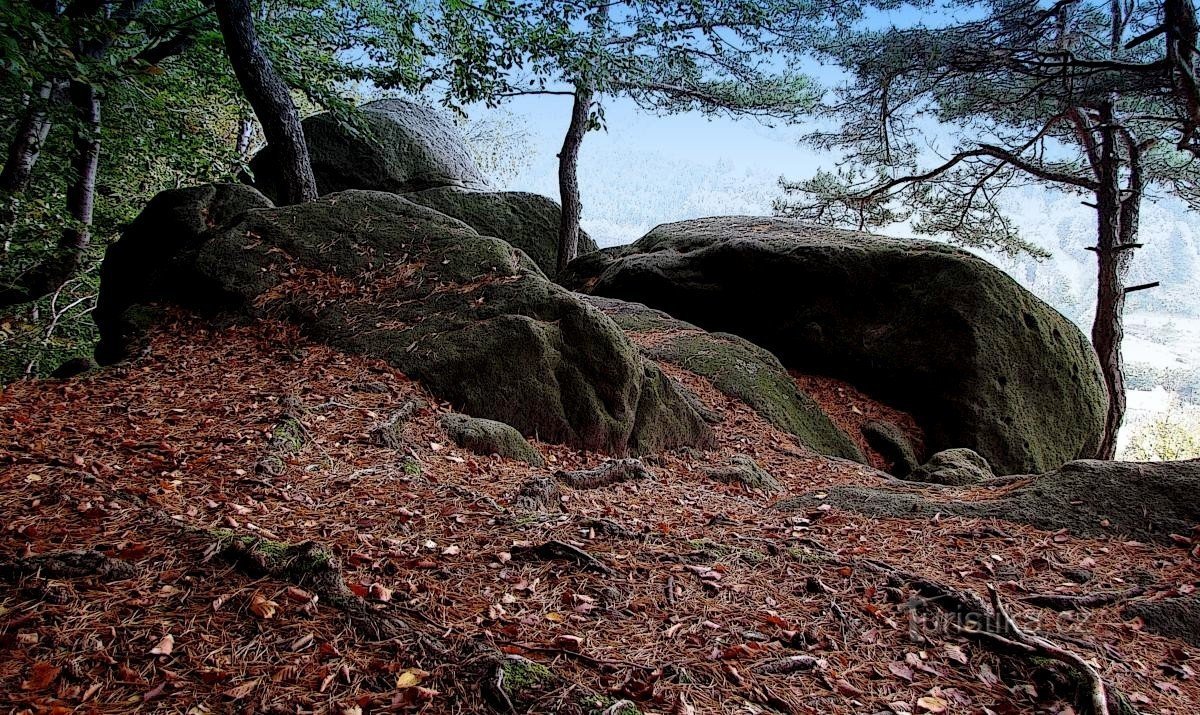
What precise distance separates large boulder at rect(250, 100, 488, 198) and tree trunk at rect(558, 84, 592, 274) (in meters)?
2.03

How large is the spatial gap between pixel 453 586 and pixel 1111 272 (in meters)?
12.4

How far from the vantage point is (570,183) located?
13.9 m

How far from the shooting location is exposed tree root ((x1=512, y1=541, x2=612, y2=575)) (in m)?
2.78

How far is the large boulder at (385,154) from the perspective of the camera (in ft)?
41.2

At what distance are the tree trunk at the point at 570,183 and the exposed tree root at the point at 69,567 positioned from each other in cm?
1190

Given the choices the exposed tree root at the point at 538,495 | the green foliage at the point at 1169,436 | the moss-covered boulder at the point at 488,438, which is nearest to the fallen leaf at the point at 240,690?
the exposed tree root at the point at 538,495

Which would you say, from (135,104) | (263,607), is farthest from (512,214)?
(263,607)

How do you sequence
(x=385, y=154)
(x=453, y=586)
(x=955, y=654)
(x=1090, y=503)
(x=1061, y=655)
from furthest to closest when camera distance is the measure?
(x=385, y=154) < (x=1090, y=503) < (x=453, y=586) < (x=955, y=654) < (x=1061, y=655)

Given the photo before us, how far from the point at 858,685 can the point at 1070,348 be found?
1033 cm

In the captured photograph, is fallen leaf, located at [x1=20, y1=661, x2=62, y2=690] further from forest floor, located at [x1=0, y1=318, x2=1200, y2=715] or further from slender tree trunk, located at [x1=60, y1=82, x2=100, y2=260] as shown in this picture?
slender tree trunk, located at [x1=60, y1=82, x2=100, y2=260]

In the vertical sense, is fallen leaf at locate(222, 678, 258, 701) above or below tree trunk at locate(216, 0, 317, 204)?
below

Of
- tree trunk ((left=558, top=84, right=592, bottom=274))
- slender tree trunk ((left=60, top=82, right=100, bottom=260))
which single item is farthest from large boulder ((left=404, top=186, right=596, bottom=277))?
slender tree trunk ((left=60, top=82, right=100, bottom=260))

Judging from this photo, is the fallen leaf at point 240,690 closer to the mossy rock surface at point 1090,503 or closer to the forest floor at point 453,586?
the forest floor at point 453,586

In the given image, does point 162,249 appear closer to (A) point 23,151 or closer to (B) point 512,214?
(A) point 23,151
